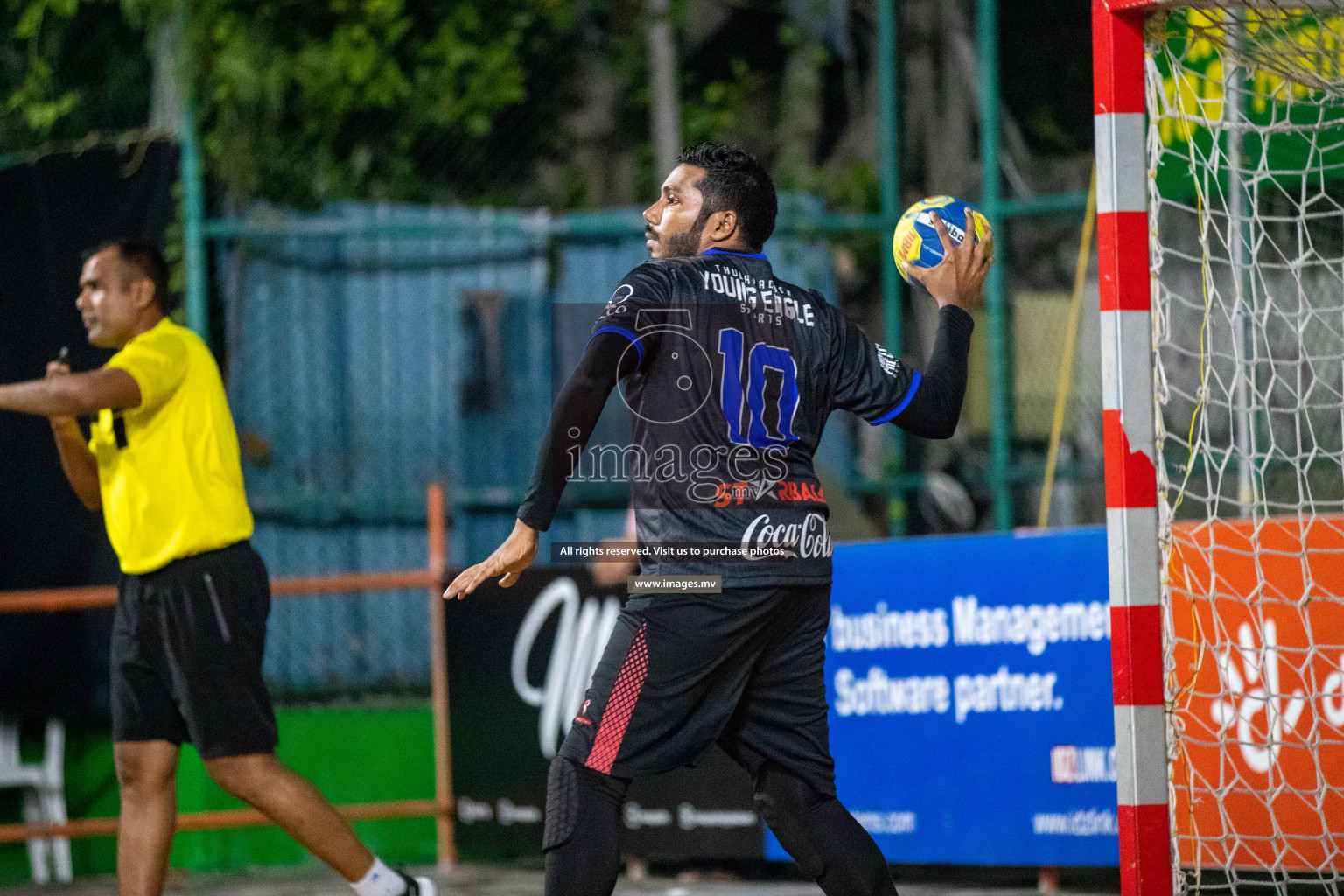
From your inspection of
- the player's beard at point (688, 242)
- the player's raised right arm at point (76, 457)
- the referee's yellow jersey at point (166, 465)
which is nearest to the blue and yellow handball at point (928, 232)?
the player's beard at point (688, 242)

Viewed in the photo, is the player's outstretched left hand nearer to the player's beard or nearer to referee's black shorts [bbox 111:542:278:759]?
the player's beard

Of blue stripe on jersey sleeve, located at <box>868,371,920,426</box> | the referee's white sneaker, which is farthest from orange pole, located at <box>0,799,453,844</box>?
blue stripe on jersey sleeve, located at <box>868,371,920,426</box>

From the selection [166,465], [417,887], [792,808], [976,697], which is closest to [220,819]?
[417,887]

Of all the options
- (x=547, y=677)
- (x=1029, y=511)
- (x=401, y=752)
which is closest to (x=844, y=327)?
(x=547, y=677)

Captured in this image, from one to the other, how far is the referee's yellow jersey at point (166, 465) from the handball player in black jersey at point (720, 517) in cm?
185

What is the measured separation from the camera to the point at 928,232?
417 cm

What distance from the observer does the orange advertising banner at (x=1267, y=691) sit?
5418 mm

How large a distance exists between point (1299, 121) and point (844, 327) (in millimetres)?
2511

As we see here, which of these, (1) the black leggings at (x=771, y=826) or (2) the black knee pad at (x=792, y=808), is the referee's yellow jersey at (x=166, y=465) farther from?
(2) the black knee pad at (x=792, y=808)

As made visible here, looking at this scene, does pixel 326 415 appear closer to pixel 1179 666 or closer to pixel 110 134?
pixel 110 134

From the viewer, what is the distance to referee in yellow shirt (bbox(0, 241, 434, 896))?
5.06 m

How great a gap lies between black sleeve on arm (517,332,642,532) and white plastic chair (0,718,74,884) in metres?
4.75

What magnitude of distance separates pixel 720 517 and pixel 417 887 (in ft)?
7.03

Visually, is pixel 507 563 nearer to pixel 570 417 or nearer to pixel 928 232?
pixel 570 417
